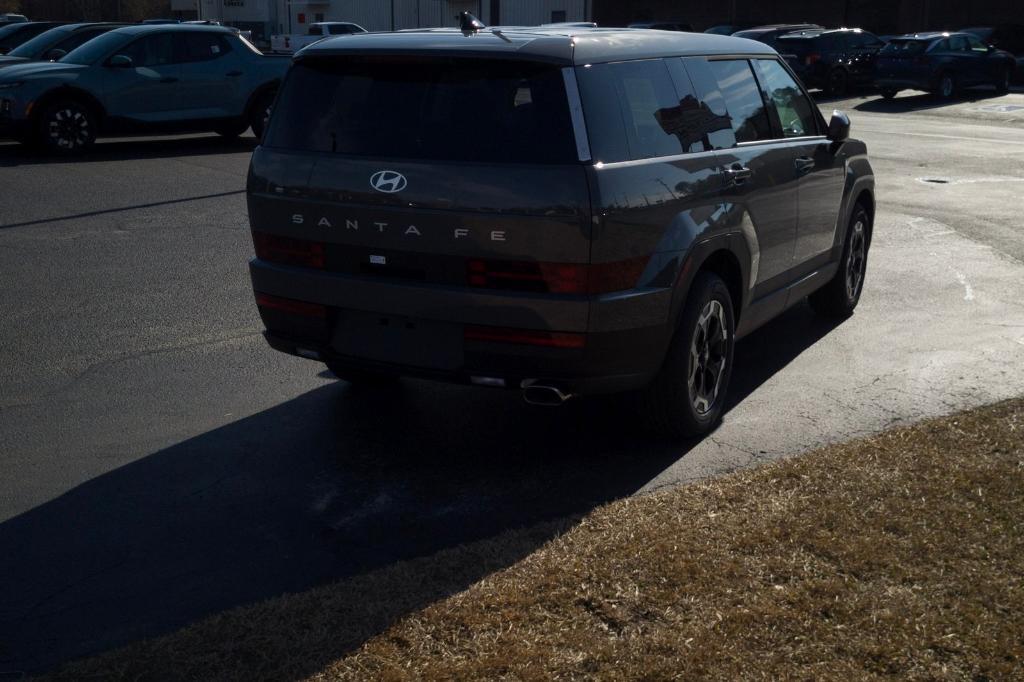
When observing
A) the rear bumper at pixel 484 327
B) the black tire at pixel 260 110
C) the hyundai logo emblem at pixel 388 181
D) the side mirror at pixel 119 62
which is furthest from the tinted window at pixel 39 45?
the hyundai logo emblem at pixel 388 181

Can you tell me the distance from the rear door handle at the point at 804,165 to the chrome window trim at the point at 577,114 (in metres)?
2.21

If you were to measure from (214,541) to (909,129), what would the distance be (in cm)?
2014

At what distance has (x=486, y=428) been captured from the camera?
6105 mm

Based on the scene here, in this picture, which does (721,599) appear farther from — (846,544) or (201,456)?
(201,456)

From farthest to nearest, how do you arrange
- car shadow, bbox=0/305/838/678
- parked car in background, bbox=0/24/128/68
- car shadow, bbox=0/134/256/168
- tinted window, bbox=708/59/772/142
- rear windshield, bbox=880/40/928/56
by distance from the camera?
rear windshield, bbox=880/40/928/56, parked car in background, bbox=0/24/128/68, car shadow, bbox=0/134/256/168, tinted window, bbox=708/59/772/142, car shadow, bbox=0/305/838/678

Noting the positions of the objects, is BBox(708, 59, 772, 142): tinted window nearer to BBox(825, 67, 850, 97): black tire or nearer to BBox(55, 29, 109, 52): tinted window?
BBox(55, 29, 109, 52): tinted window

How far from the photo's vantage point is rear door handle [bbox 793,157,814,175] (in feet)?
22.7

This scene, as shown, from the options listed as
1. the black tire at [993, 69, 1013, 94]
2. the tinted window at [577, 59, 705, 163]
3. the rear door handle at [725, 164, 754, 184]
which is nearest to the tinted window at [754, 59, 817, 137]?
the rear door handle at [725, 164, 754, 184]

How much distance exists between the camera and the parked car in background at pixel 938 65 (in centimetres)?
2870

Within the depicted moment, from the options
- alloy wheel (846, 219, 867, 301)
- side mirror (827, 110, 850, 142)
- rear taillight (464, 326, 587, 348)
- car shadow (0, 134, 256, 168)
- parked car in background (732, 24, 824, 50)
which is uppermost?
side mirror (827, 110, 850, 142)

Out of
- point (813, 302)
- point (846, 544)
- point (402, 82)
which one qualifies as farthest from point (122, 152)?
Answer: point (846, 544)

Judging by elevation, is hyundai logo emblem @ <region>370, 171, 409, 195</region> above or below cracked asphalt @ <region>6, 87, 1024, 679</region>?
above

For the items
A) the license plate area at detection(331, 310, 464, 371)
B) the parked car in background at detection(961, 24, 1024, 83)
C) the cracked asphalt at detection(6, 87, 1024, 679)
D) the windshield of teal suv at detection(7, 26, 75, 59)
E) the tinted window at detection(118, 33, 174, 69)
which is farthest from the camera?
the parked car in background at detection(961, 24, 1024, 83)

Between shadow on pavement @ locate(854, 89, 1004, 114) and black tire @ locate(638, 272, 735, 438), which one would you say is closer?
black tire @ locate(638, 272, 735, 438)
